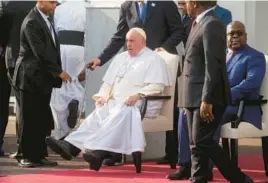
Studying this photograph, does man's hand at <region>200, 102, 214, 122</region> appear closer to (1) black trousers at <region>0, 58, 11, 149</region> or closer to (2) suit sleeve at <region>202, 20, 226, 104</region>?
(2) suit sleeve at <region>202, 20, 226, 104</region>

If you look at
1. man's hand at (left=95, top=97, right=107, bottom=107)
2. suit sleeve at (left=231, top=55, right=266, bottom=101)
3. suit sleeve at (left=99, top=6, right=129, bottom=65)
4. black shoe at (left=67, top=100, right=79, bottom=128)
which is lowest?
black shoe at (left=67, top=100, right=79, bottom=128)

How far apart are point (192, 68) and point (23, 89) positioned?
7.84 feet

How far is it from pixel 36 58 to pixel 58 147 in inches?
35.8

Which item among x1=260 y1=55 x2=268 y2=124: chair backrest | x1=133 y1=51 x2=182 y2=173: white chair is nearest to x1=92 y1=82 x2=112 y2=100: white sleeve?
x1=133 y1=51 x2=182 y2=173: white chair

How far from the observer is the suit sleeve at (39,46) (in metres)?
7.87

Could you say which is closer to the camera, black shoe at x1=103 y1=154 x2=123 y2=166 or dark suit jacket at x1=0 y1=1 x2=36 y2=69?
black shoe at x1=103 y1=154 x2=123 y2=166

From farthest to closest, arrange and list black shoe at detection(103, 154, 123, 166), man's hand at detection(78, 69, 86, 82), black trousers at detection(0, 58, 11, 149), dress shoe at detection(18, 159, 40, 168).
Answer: man's hand at detection(78, 69, 86, 82) < black trousers at detection(0, 58, 11, 149) < black shoe at detection(103, 154, 123, 166) < dress shoe at detection(18, 159, 40, 168)

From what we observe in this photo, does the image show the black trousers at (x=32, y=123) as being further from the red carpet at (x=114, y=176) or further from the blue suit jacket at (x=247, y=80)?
the blue suit jacket at (x=247, y=80)

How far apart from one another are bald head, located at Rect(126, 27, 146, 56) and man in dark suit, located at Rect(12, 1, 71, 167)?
692 millimetres

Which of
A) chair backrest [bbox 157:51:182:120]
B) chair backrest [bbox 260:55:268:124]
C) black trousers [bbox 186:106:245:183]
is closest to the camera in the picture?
black trousers [bbox 186:106:245:183]

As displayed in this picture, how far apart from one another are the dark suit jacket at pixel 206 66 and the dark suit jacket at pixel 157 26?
6.85 feet

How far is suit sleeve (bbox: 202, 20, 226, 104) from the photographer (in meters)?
5.95

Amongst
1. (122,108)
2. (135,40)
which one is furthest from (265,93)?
(135,40)

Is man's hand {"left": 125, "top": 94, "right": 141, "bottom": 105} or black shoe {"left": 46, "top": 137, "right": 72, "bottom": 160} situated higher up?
man's hand {"left": 125, "top": 94, "right": 141, "bottom": 105}
